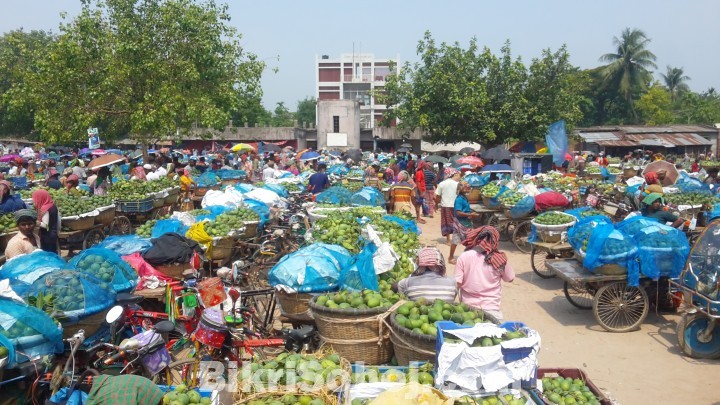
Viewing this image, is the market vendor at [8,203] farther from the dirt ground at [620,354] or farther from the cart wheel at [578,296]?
the cart wheel at [578,296]

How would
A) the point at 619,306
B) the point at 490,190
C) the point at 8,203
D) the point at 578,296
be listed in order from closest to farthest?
the point at 619,306, the point at 578,296, the point at 8,203, the point at 490,190

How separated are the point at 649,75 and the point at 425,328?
5301 centimetres

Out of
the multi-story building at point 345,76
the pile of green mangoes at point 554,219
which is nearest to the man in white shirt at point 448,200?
the pile of green mangoes at point 554,219

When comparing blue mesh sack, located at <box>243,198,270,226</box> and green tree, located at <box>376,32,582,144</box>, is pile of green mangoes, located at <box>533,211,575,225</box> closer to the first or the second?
blue mesh sack, located at <box>243,198,270,226</box>

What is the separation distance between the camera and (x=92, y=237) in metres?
11.0

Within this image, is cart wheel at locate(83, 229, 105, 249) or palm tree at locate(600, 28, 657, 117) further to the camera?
palm tree at locate(600, 28, 657, 117)

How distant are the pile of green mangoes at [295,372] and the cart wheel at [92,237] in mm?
7773

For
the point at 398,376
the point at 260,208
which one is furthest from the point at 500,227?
the point at 398,376

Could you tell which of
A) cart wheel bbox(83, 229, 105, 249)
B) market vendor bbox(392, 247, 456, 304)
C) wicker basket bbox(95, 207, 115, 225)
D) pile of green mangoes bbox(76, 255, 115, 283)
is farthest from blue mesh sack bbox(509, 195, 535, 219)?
pile of green mangoes bbox(76, 255, 115, 283)

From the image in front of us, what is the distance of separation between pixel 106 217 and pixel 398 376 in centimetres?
856

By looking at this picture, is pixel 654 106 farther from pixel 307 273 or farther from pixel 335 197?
pixel 307 273

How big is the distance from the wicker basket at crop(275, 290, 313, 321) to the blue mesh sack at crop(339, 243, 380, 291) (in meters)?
0.39

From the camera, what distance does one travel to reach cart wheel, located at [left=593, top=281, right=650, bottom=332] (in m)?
7.48

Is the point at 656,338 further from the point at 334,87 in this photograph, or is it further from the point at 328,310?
the point at 334,87
